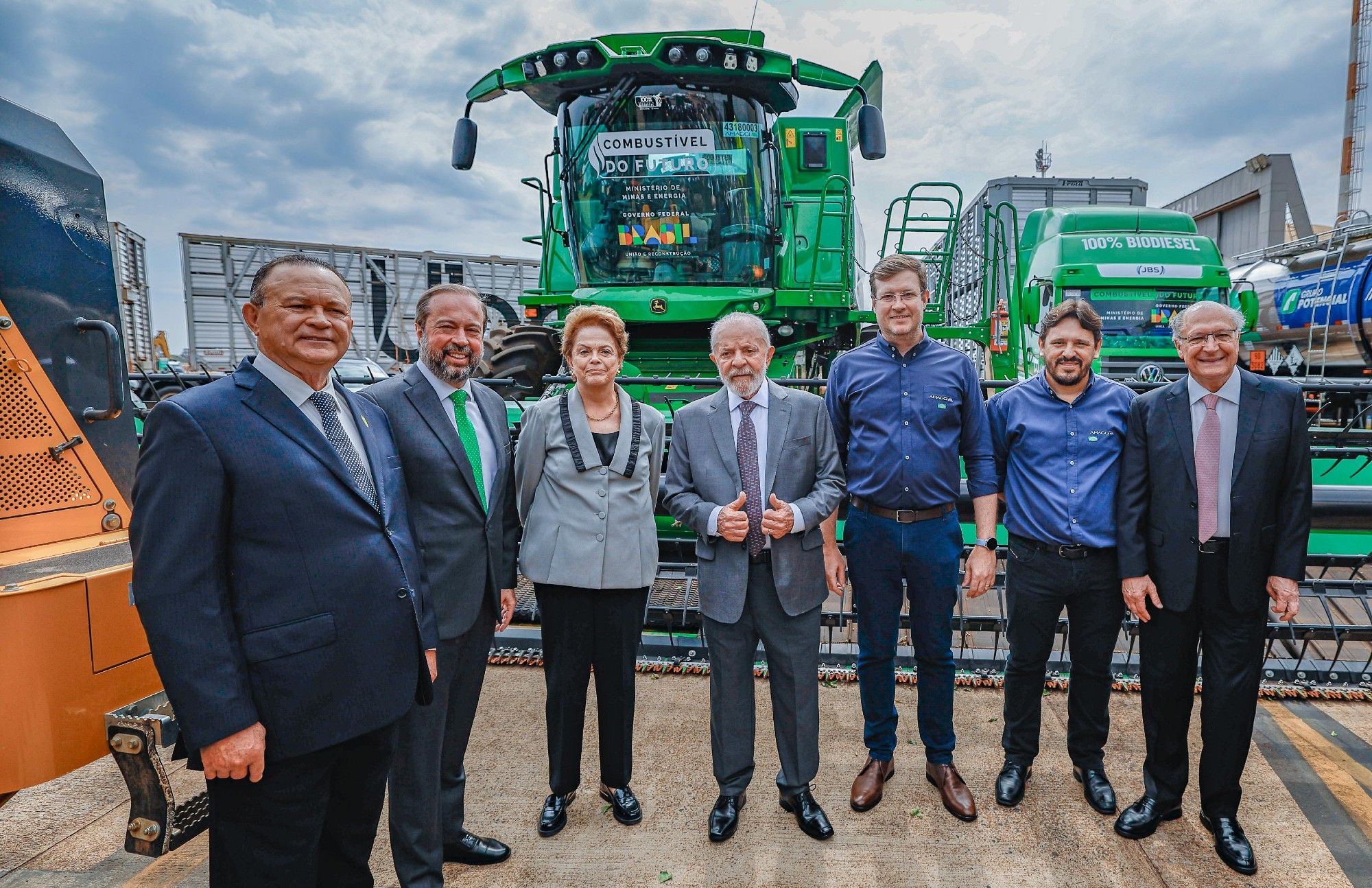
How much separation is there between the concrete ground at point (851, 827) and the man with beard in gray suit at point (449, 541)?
0.86ft

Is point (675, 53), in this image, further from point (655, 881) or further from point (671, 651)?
point (655, 881)

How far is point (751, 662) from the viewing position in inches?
109

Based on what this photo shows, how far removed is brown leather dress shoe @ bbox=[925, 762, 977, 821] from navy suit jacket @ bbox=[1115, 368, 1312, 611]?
1001 millimetres

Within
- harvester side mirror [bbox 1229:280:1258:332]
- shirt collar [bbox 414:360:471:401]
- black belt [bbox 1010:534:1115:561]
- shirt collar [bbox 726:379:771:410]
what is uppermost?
harvester side mirror [bbox 1229:280:1258:332]

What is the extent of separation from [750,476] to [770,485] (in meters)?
0.08

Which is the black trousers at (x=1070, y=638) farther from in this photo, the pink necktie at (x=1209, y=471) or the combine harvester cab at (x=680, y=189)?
the combine harvester cab at (x=680, y=189)

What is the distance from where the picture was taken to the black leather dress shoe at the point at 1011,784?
2803 millimetres

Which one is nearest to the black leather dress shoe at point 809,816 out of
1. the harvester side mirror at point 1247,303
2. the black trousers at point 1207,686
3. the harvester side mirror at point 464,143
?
the black trousers at point 1207,686

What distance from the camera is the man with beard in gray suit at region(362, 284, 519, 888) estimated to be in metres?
2.27

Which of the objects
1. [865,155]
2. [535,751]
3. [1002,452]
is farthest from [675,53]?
[535,751]

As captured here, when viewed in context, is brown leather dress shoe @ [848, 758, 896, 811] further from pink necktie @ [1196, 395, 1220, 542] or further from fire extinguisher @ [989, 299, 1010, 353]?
fire extinguisher @ [989, 299, 1010, 353]

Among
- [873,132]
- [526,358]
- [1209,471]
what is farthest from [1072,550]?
[526,358]

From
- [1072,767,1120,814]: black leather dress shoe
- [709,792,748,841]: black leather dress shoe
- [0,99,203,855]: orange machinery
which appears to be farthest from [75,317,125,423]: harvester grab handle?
[1072,767,1120,814]: black leather dress shoe

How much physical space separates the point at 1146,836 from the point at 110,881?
3.58m
